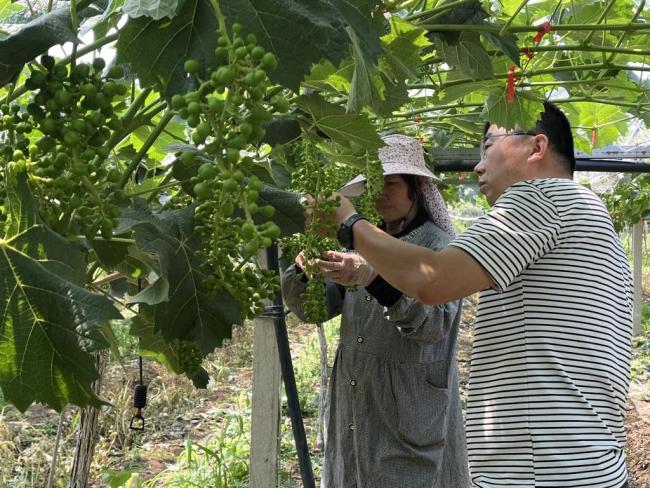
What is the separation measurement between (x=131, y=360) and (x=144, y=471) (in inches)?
107

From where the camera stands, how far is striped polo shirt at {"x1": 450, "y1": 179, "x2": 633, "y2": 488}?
6.89 feet

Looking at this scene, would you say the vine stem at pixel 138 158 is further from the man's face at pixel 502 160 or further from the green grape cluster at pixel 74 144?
the man's face at pixel 502 160

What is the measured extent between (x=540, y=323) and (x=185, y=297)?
1.16 metres

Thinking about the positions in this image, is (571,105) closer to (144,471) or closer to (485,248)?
(485,248)

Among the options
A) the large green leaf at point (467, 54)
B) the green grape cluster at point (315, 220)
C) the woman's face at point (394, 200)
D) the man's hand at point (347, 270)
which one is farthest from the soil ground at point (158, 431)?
the large green leaf at point (467, 54)

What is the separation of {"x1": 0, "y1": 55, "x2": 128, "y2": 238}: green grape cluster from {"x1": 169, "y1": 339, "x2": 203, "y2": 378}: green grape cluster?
341mm

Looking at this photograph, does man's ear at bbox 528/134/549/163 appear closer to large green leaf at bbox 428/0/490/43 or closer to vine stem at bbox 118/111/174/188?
large green leaf at bbox 428/0/490/43

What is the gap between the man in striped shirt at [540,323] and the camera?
2076mm

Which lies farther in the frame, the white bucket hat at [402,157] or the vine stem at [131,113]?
the white bucket hat at [402,157]

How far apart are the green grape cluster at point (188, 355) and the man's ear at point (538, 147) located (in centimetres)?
140

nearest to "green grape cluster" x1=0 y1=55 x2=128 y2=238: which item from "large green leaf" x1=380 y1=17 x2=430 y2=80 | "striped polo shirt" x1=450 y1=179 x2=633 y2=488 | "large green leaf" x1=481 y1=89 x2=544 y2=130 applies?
"large green leaf" x1=380 y1=17 x2=430 y2=80

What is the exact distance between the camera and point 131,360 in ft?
27.3

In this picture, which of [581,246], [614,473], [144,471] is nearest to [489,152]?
[581,246]

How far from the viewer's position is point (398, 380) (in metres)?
2.93
